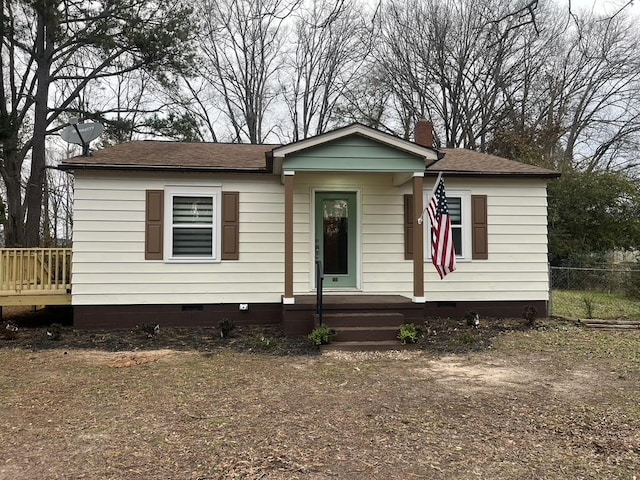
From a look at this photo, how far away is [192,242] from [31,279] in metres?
2.87

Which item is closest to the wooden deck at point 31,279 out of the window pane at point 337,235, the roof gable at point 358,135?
the roof gable at point 358,135

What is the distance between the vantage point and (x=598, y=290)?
11859 mm

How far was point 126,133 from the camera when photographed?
14430mm

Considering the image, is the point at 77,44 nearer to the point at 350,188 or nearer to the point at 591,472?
the point at 350,188

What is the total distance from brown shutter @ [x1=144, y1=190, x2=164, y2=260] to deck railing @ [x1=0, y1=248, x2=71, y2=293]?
149 cm

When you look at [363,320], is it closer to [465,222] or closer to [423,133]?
[465,222]

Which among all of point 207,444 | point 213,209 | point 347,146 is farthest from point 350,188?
point 207,444

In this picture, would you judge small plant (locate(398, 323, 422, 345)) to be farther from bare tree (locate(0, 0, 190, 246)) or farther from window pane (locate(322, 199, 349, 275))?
bare tree (locate(0, 0, 190, 246))

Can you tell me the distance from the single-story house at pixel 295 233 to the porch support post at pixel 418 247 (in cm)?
2

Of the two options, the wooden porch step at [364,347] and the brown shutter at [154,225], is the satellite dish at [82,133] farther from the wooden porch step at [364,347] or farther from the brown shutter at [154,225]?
the wooden porch step at [364,347]

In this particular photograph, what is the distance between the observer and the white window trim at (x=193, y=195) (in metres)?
8.13

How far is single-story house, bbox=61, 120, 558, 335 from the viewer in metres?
7.45

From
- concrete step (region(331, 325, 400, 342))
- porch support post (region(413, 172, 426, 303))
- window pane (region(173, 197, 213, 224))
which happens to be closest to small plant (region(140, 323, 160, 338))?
window pane (region(173, 197, 213, 224))

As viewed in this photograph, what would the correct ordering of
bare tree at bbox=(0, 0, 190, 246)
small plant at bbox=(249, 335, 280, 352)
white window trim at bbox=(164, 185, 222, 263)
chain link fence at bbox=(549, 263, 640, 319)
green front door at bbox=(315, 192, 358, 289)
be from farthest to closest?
bare tree at bbox=(0, 0, 190, 246), chain link fence at bbox=(549, 263, 640, 319), green front door at bbox=(315, 192, 358, 289), white window trim at bbox=(164, 185, 222, 263), small plant at bbox=(249, 335, 280, 352)
